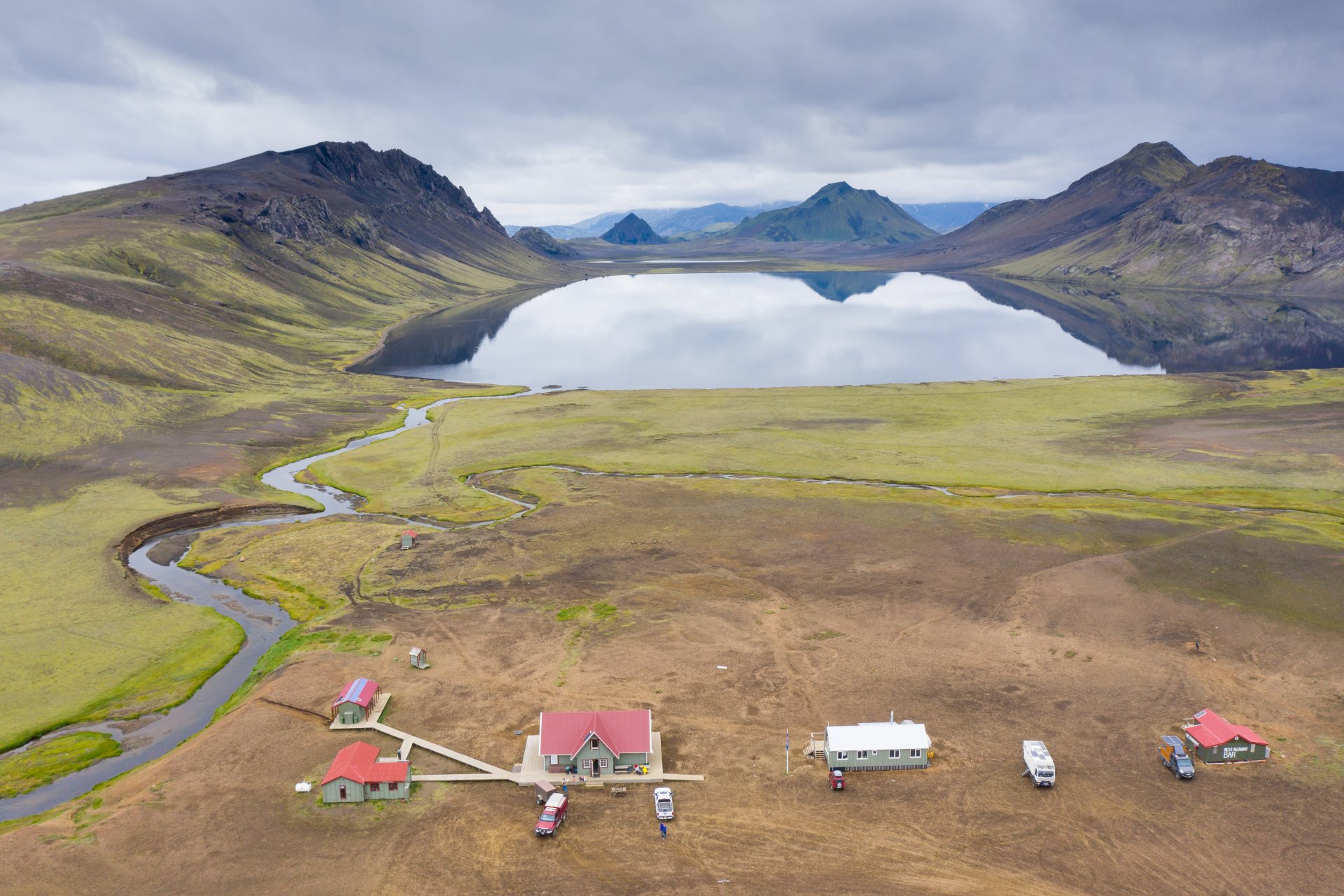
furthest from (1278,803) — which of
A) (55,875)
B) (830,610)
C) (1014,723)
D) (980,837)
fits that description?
(55,875)

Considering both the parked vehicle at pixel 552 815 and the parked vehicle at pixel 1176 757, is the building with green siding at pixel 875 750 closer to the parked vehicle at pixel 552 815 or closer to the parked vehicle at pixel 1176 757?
the parked vehicle at pixel 1176 757

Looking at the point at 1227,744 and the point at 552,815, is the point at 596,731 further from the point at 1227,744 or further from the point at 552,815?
the point at 1227,744

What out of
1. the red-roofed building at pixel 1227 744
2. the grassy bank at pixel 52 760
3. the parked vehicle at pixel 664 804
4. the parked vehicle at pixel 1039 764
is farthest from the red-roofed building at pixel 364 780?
the red-roofed building at pixel 1227 744

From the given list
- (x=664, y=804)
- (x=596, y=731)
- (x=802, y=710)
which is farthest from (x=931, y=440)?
(x=664, y=804)

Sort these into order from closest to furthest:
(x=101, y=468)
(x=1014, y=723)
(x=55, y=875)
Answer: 1. (x=55, y=875)
2. (x=1014, y=723)
3. (x=101, y=468)

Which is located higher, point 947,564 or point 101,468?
point 101,468

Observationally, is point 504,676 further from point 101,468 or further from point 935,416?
point 935,416
